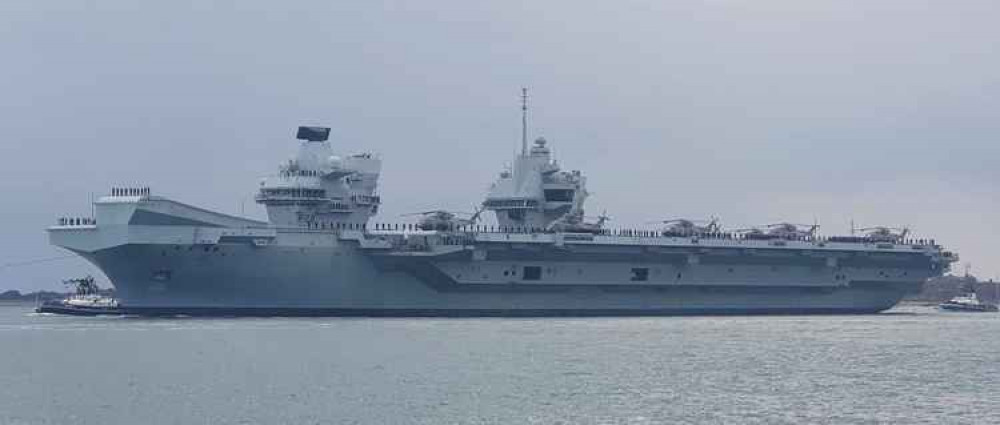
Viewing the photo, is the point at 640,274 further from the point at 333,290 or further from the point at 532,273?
the point at 333,290

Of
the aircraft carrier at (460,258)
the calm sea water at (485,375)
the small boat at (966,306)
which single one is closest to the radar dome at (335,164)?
the aircraft carrier at (460,258)

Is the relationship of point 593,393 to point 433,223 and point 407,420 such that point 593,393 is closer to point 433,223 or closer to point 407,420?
point 407,420

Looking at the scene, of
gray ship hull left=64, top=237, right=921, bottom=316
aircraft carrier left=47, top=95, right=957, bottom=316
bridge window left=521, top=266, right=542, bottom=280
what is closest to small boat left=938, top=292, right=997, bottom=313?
aircraft carrier left=47, top=95, right=957, bottom=316

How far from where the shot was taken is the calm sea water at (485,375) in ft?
116

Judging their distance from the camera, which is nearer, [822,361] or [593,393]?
[593,393]

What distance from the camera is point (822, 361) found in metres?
49.1

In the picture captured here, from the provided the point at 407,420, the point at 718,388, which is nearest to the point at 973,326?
the point at 718,388

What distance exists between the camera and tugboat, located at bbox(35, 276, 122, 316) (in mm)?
88125

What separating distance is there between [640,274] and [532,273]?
6320mm

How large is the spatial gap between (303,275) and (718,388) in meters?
33.9

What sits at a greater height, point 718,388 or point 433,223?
point 433,223

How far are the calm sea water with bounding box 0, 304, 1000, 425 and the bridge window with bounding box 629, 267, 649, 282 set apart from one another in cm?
1494

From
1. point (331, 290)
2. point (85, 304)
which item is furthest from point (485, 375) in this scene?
point (85, 304)

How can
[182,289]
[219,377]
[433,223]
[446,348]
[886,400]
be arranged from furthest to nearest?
[433,223]
[182,289]
[446,348]
[219,377]
[886,400]
